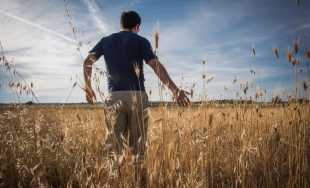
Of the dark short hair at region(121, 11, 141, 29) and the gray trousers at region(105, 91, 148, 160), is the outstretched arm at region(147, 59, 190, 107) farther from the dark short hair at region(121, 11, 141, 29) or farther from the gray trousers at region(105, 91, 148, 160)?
the dark short hair at region(121, 11, 141, 29)

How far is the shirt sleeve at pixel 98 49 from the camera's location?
319 centimetres

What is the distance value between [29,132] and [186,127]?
7.11 feet

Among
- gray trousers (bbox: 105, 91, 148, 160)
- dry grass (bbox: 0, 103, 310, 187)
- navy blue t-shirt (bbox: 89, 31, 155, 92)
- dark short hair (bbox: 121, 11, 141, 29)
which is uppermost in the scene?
dark short hair (bbox: 121, 11, 141, 29)

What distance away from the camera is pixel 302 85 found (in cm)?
275

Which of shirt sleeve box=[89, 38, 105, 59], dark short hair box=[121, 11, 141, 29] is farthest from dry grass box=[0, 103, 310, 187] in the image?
dark short hair box=[121, 11, 141, 29]

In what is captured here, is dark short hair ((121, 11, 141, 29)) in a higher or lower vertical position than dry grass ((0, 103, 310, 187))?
higher

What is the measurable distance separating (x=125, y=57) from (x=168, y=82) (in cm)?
69

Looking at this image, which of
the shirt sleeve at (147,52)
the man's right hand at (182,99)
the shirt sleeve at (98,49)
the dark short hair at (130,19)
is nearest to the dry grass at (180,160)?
the man's right hand at (182,99)

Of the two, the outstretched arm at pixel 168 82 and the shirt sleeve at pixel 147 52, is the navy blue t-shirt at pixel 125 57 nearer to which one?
the shirt sleeve at pixel 147 52

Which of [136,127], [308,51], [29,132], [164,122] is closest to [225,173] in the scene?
[164,122]

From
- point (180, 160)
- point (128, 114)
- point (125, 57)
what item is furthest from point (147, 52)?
point (180, 160)

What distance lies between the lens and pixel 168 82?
2.65m

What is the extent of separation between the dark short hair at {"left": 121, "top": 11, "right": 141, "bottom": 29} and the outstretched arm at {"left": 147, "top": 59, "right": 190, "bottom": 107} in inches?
24.6

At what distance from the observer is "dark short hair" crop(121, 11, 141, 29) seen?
124 inches
